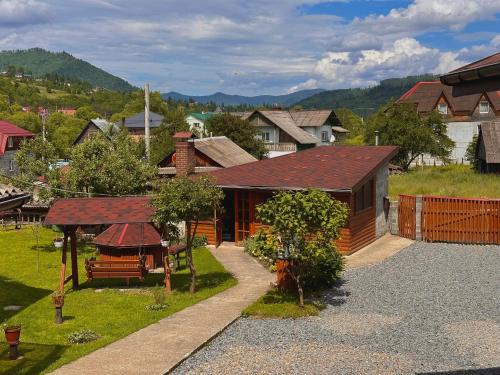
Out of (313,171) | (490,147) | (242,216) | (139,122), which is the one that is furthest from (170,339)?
(139,122)

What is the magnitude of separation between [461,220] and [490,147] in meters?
21.6

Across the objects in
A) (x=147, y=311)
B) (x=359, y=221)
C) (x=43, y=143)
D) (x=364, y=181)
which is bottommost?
(x=147, y=311)

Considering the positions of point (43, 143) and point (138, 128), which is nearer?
point (43, 143)

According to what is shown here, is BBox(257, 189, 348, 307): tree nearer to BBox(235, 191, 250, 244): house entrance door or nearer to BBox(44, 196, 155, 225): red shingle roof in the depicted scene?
BBox(44, 196, 155, 225): red shingle roof

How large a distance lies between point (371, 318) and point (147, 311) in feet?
20.8

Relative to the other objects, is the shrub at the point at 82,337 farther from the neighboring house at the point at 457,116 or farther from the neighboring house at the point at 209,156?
the neighboring house at the point at 457,116

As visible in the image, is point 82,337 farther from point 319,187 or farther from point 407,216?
point 407,216

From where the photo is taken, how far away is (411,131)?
4862cm

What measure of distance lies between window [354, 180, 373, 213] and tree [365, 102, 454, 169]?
2638 centimetres

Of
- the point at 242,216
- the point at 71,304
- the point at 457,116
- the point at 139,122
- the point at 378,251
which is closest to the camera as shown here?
the point at 71,304

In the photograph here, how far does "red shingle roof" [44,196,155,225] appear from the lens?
1630 centimetres

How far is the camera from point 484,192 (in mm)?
31219

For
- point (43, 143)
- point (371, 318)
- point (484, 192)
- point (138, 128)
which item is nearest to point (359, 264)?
point (371, 318)

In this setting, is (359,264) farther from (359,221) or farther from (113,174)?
(113,174)
